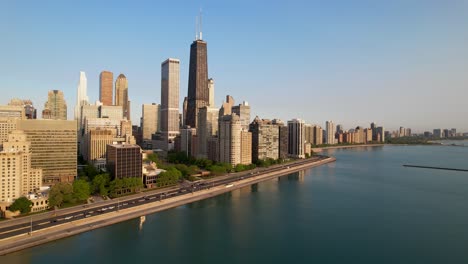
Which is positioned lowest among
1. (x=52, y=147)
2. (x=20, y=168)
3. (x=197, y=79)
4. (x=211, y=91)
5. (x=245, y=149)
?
(x=20, y=168)

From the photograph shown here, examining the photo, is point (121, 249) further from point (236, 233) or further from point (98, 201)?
point (98, 201)

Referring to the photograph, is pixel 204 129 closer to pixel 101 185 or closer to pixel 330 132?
pixel 101 185

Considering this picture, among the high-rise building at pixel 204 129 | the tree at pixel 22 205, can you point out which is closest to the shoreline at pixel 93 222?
the tree at pixel 22 205

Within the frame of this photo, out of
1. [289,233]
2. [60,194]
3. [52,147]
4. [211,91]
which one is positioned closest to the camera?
[289,233]

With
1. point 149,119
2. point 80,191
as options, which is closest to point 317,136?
point 149,119

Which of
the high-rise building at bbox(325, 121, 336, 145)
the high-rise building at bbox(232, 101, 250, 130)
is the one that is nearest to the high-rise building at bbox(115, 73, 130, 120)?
the high-rise building at bbox(232, 101, 250, 130)

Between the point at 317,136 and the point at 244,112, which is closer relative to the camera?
the point at 244,112
